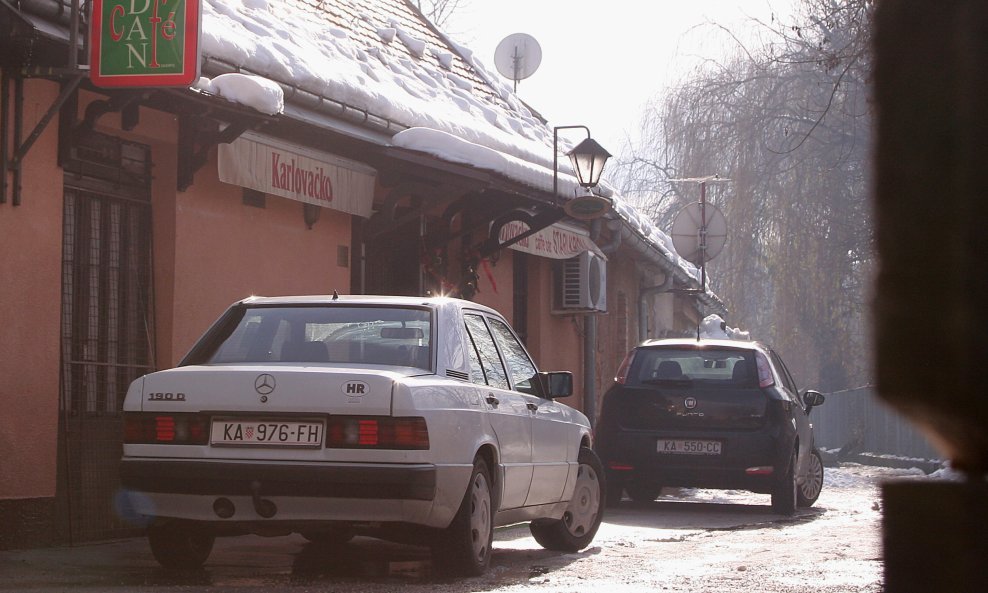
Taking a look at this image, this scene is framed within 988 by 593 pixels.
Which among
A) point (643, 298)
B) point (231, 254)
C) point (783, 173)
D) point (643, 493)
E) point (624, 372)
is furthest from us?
point (783, 173)

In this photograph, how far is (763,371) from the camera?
13.8 m

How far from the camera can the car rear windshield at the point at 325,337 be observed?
294 inches

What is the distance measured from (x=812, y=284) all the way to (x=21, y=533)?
79.9 ft

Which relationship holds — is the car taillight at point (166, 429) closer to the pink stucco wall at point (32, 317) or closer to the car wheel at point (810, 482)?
the pink stucco wall at point (32, 317)

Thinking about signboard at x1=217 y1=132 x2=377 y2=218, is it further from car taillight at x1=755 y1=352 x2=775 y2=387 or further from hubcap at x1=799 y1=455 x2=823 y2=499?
hubcap at x1=799 y1=455 x2=823 y2=499

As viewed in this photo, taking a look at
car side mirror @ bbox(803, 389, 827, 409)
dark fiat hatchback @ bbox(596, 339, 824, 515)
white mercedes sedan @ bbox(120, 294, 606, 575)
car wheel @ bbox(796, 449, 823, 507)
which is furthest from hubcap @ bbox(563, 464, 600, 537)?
car side mirror @ bbox(803, 389, 827, 409)

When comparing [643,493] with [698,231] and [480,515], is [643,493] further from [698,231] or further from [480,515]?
[698,231]

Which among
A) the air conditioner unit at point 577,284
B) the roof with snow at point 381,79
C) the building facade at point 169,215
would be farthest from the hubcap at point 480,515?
the air conditioner unit at point 577,284

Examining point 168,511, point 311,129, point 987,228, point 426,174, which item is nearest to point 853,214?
point 426,174

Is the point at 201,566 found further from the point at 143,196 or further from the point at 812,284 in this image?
the point at 812,284

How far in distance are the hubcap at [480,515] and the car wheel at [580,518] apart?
157 cm

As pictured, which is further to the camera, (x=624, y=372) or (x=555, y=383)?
(x=624, y=372)

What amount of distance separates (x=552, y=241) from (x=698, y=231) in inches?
430

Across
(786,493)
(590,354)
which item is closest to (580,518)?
(786,493)
